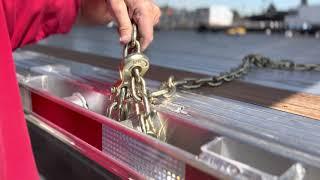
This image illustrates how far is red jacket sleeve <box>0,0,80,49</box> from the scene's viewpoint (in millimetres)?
989

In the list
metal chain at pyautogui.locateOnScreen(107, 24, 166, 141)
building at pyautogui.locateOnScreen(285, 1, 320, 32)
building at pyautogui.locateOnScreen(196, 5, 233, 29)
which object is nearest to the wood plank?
metal chain at pyautogui.locateOnScreen(107, 24, 166, 141)

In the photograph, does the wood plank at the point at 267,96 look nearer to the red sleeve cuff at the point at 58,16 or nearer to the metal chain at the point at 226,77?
the metal chain at the point at 226,77

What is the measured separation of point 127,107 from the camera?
41.9 inches

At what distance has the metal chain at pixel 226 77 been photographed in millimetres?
1381

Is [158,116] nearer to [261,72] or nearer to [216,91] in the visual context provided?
[216,91]

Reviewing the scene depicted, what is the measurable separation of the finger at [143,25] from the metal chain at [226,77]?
17 cm

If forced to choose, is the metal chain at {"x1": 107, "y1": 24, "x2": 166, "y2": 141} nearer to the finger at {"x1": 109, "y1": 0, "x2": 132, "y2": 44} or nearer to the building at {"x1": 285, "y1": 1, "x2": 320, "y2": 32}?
the finger at {"x1": 109, "y1": 0, "x2": 132, "y2": 44}

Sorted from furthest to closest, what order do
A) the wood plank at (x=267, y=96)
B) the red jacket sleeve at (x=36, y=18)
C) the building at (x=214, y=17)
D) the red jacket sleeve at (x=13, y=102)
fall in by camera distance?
the building at (x=214, y=17), the wood plank at (x=267, y=96), the red jacket sleeve at (x=36, y=18), the red jacket sleeve at (x=13, y=102)

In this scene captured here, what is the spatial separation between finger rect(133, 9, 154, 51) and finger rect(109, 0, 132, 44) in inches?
1.1

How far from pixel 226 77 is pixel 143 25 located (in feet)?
2.79

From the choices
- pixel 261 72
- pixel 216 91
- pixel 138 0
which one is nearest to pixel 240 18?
pixel 261 72

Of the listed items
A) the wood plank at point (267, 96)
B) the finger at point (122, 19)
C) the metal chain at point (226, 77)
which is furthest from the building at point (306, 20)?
the finger at point (122, 19)

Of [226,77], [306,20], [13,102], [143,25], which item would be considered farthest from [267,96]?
[306,20]

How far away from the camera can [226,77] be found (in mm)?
1845
